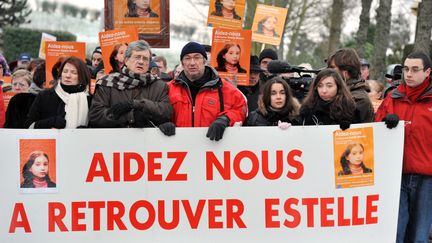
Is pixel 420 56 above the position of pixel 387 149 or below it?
above

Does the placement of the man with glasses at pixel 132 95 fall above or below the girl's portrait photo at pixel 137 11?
below

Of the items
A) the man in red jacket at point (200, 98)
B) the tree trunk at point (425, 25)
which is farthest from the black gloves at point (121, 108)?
the tree trunk at point (425, 25)

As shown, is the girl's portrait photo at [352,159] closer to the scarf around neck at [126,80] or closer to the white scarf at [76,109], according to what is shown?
the scarf around neck at [126,80]

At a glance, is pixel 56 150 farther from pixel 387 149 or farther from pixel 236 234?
pixel 387 149

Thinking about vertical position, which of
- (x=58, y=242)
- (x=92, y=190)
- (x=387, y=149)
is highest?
(x=387, y=149)

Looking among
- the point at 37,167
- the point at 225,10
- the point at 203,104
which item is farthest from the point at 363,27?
the point at 37,167

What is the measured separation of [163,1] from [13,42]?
103 ft

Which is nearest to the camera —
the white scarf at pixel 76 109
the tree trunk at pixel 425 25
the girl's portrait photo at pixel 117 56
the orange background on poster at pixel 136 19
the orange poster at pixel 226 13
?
the white scarf at pixel 76 109

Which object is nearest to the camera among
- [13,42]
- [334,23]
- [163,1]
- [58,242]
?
[58,242]

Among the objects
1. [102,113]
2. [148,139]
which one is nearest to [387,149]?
[148,139]

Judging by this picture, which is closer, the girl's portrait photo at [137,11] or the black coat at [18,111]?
the black coat at [18,111]

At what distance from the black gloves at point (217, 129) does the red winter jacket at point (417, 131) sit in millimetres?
1543

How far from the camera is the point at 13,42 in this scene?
3778cm

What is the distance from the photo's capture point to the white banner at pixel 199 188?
19.6ft
